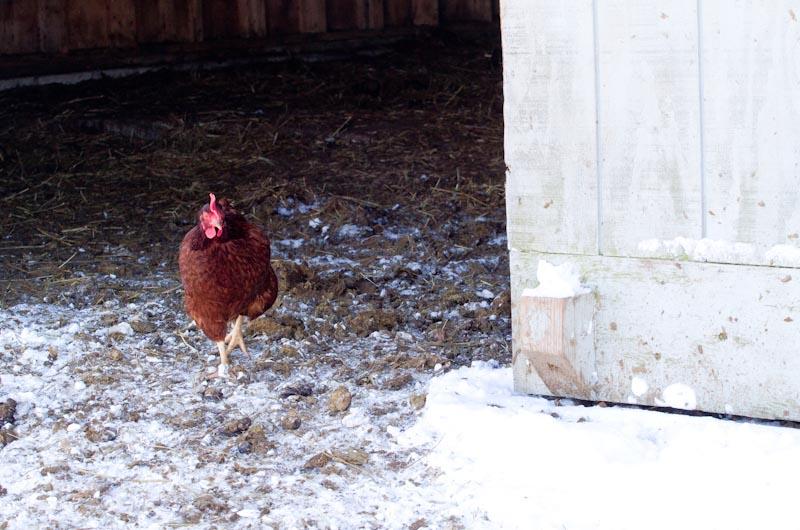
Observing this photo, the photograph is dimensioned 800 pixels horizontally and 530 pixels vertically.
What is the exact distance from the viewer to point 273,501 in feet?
9.53

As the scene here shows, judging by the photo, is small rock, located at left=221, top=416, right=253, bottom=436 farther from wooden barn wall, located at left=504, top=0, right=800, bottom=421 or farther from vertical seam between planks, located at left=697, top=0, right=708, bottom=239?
vertical seam between planks, located at left=697, top=0, right=708, bottom=239

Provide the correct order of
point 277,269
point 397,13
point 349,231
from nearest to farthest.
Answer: point 277,269 → point 349,231 → point 397,13

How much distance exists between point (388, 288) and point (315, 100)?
2998mm

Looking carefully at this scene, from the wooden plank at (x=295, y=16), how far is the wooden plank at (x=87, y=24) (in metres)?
1.25

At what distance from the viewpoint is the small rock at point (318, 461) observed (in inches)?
121

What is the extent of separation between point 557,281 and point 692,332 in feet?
1.23

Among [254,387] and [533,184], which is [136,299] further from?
[533,184]

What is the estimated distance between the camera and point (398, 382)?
3.56 m

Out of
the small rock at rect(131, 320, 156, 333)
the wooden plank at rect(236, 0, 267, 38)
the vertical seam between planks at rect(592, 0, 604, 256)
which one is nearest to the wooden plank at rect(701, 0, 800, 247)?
the vertical seam between planks at rect(592, 0, 604, 256)

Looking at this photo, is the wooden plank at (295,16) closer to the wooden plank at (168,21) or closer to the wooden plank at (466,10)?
the wooden plank at (168,21)

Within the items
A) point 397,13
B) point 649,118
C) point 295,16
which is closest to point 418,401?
point 649,118

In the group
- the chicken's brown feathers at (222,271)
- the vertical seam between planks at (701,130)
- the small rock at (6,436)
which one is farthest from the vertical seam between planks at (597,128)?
the small rock at (6,436)

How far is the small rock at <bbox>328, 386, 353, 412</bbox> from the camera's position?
341cm

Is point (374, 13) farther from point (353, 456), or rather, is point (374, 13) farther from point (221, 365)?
point (353, 456)
